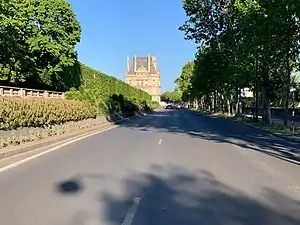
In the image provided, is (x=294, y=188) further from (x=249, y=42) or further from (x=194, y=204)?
(x=249, y=42)

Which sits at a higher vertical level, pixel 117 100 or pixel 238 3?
pixel 238 3

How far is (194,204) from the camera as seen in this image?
7668mm

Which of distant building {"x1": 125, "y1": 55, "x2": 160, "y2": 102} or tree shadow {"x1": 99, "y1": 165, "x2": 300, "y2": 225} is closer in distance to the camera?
tree shadow {"x1": 99, "y1": 165, "x2": 300, "y2": 225}

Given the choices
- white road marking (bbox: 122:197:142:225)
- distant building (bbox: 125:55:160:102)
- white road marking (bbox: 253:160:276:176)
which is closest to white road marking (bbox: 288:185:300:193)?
white road marking (bbox: 253:160:276:176)

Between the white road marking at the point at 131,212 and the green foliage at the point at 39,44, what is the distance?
114 feet

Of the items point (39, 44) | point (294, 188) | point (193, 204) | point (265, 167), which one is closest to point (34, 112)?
point (265, 167)

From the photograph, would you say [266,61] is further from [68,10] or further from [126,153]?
[68,10]

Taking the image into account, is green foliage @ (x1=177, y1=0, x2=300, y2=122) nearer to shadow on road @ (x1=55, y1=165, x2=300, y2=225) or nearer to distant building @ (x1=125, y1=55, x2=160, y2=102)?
shadow on road @ (x1=55, y1=165, x2=300, y2=225)

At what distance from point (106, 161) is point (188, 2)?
1487 inches

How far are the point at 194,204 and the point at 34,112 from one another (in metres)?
12.5

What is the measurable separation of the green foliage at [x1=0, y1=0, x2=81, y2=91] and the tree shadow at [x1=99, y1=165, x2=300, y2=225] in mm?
33454

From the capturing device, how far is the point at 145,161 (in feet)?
43.0

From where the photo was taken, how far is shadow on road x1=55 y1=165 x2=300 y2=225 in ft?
21.7

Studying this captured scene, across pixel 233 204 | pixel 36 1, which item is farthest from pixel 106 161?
pixel 36 1
